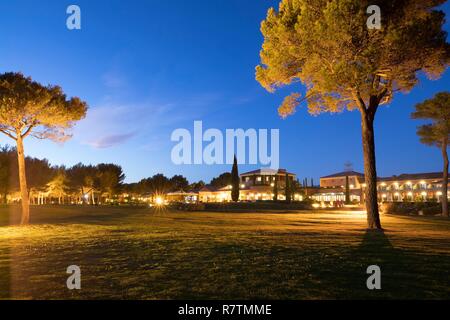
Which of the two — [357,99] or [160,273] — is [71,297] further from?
[357,99]

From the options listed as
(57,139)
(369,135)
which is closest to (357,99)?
(369,135)

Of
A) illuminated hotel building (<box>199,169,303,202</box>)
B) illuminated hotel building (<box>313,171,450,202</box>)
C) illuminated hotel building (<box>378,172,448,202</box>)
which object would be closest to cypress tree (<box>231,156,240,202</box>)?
illuminated hotel building (<box>199,169,303,202</box>)

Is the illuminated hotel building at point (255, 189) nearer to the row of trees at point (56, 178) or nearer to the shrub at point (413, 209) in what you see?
the row of trees at point (56, 178)

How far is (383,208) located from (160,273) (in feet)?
110

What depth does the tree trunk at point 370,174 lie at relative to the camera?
15.7m

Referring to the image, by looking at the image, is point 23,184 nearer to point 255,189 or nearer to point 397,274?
point 397,274

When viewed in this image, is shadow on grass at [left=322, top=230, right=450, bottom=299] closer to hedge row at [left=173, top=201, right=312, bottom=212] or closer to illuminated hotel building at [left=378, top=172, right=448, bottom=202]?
hedge row at [left=173, top=201, right=312, bottom=212]

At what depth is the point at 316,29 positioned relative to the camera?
14.4 metres

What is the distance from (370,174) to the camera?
15.8 meters

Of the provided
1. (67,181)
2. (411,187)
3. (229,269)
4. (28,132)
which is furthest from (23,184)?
(411,187)

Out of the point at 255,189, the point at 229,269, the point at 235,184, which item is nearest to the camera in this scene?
the point at 229,269

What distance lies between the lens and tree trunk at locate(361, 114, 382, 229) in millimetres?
15703

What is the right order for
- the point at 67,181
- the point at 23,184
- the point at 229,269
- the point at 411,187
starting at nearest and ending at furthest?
the point at 229,269, the point at 23,184, the point at 67,181, the point at 411,187

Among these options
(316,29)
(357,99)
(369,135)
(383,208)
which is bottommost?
(383,208)
